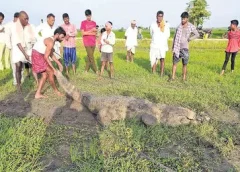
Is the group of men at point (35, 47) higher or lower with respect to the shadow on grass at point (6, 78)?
higher

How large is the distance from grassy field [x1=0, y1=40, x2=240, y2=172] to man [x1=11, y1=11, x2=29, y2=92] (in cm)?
58

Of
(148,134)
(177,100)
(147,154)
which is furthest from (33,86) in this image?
(147,154)

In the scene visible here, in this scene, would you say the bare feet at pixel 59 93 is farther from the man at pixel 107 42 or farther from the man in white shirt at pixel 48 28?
the man at pixel 107 42

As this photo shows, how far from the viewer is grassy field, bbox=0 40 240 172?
3.48 meters

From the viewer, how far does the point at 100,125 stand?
15.9ft

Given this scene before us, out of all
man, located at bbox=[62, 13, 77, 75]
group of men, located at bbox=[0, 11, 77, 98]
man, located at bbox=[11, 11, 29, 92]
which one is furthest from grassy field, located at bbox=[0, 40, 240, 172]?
man, located at bbox=[62, 13, 77, 75]

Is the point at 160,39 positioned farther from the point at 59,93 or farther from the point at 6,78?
the point at 6,78

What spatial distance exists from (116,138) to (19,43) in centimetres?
373

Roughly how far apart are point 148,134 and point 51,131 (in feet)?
4.61

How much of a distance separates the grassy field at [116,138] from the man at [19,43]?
58cm

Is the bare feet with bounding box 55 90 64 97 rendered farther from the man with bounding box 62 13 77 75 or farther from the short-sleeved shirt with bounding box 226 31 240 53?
the short-sleeved shirt with bounding box 226 31 240 53

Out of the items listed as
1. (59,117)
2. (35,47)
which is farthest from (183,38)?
(59,117)

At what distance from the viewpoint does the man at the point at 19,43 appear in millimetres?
6644

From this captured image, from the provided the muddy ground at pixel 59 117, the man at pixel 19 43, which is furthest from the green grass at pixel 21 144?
the man at pixel 19 43
